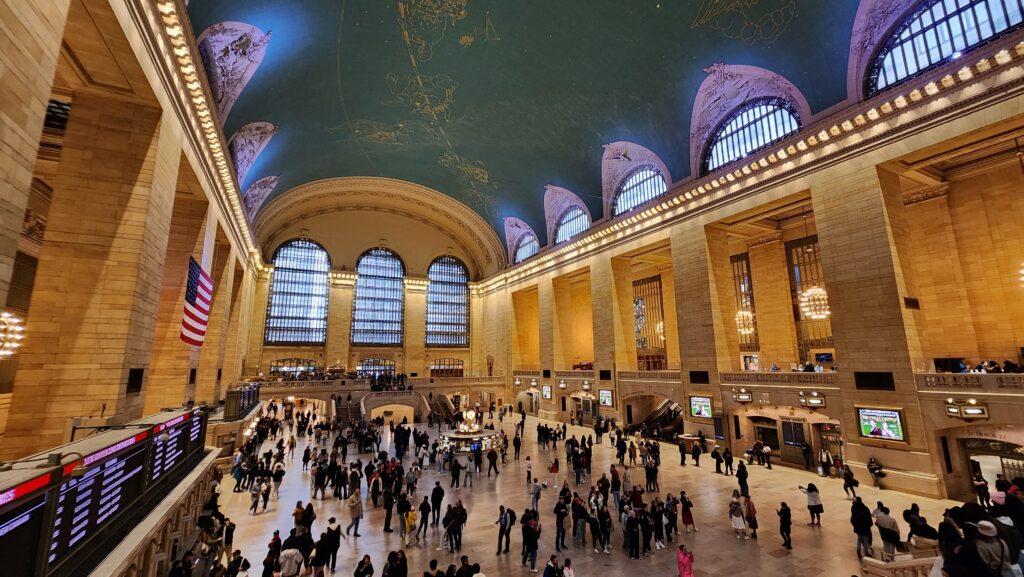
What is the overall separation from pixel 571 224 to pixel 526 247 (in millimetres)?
5558

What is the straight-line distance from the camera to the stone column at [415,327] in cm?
3400

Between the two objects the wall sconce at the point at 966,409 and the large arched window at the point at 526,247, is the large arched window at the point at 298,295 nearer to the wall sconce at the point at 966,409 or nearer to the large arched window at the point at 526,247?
the large arched window at the point at 526,247

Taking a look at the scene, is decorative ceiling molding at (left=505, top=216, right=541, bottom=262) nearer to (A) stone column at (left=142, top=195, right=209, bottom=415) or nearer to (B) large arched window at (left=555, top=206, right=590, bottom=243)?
(B) large arched window at (left=555, top=206, right=590, bottom=243)

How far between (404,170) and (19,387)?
22012 mm

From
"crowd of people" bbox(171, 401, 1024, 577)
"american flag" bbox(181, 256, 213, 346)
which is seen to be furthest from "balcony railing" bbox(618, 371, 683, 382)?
"american flag" bbox(181, 256, 213, 346)

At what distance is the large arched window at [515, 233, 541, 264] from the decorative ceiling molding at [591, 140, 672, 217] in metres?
7.65

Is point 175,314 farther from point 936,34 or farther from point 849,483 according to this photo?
point 936,34

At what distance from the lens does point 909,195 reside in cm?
1458

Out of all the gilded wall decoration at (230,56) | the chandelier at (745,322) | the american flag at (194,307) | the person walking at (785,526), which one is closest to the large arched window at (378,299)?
the gilded wall decoration at (230,56)

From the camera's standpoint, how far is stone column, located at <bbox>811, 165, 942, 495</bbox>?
10578 mm

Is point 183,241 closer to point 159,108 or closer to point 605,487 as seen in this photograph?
point 159,108

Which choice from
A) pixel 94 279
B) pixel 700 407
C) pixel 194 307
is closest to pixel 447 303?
pixel 700 407

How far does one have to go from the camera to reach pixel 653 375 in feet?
61.4

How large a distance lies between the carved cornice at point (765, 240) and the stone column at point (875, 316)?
22.1 feet
